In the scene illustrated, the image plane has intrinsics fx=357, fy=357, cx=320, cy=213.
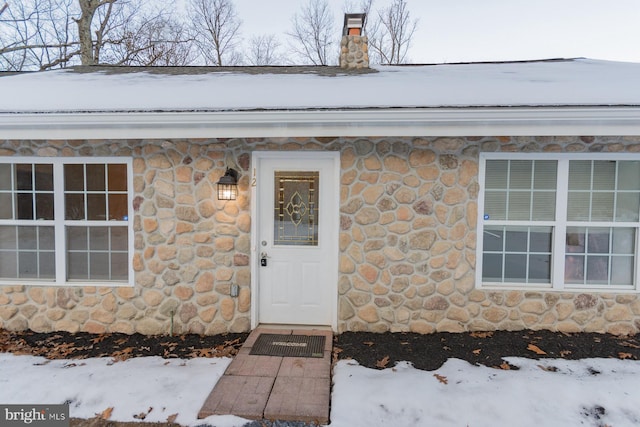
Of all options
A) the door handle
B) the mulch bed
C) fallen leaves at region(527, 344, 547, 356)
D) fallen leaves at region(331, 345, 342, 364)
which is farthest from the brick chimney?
fallen leaves at region(527, 344, 547, 356)

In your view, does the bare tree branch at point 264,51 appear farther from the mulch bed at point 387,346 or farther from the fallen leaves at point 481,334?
the fallen leaves at point 481,334

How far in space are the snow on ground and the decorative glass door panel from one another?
1.57 m

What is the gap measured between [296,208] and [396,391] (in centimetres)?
234

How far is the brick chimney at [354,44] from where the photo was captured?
20.6 ft

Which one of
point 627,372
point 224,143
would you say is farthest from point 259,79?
point 627,372

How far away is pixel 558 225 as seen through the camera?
4.31 m

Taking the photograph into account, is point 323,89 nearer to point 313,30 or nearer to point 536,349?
point 536,349

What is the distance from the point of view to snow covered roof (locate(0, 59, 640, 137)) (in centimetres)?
365

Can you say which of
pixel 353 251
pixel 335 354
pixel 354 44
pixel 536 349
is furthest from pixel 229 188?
pixel 536 349

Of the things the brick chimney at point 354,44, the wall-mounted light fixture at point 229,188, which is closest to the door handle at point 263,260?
the wall-mounted light fixture at point 229,188

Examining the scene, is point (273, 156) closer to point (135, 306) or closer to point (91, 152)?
point (91, 152)

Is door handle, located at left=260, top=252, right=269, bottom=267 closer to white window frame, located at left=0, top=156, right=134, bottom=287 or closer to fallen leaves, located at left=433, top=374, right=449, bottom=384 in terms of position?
white window frame, located at left=0, top=156, right=134, bottom=287

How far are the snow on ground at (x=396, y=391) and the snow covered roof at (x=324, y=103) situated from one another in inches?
95.2

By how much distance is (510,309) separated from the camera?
170 inches
